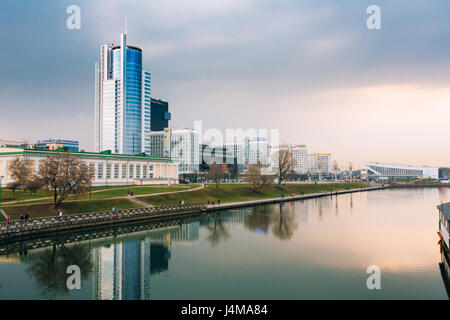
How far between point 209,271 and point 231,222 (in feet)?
100

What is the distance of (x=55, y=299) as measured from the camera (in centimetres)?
2580

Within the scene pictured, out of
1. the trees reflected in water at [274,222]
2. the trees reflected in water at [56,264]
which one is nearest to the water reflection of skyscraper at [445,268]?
the trees reflected in water at [274,222]

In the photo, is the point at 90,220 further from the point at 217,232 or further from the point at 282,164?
the point at 282,164

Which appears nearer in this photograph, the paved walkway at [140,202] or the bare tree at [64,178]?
the bare tree at [64,178]

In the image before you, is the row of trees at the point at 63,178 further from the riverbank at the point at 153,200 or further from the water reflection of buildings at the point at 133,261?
the water reflection of buildings at the point at 133,261

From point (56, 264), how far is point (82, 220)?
1953 cm

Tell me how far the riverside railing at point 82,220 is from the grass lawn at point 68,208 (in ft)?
15.3

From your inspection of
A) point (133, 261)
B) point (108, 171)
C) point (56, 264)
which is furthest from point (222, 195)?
point (56, 264)

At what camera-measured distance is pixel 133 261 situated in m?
37.0

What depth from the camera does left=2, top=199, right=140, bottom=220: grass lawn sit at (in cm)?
5281

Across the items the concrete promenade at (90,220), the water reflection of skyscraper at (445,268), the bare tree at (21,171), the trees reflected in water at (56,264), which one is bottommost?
the water reflection of skyscraper at (445,268)

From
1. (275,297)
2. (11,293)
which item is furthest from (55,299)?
(275,297)

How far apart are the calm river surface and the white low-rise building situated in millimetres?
49486

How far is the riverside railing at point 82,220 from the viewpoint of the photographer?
45.8 metres
